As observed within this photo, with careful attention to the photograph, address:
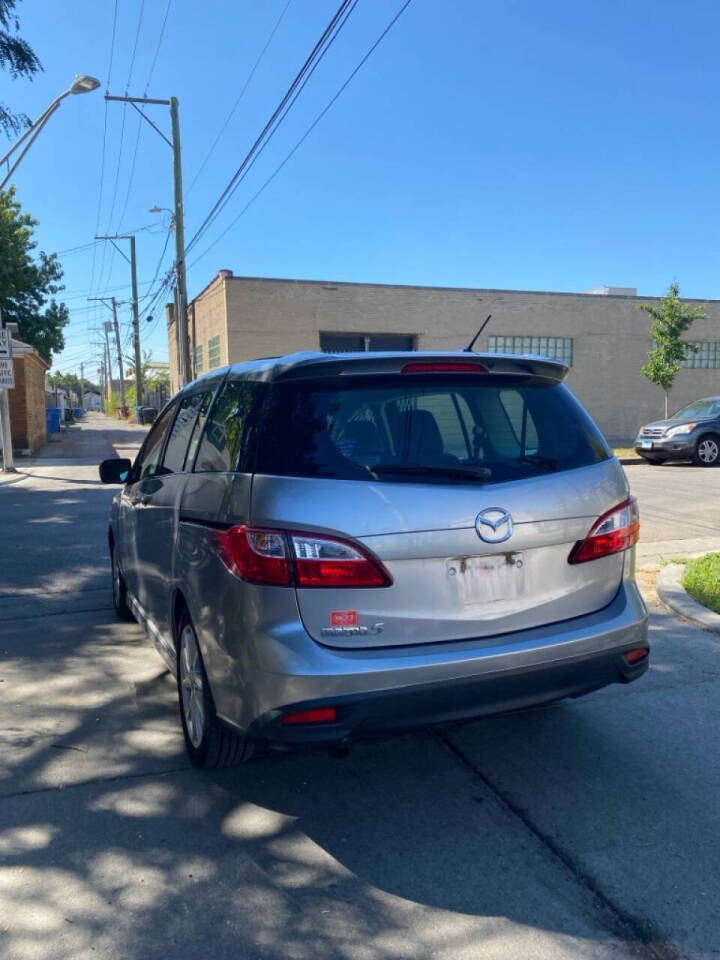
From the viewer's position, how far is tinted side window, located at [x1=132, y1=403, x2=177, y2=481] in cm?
485

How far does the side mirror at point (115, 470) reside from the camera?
5.70 meters

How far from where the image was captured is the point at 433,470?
9.87 feet

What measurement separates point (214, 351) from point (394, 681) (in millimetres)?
24727

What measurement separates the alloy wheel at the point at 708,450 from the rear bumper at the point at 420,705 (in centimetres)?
1651

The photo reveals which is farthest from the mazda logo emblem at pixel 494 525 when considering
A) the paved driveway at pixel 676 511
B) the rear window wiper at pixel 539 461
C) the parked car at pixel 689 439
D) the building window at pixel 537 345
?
the building window at pixel 537 345

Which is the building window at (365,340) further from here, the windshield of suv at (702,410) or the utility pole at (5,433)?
the utility pole at (5,433)

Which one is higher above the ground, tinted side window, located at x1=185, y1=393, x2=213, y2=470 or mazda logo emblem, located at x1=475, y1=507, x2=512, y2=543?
tinted side window, located at x1=185, y1=393, x2=213, y2=470

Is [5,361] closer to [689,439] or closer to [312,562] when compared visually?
[689,439]

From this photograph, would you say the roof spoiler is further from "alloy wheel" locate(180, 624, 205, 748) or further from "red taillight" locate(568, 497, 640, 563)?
"alloy wheel" locate(180, 624, 205, 748)

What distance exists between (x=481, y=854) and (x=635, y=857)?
22.7 inches

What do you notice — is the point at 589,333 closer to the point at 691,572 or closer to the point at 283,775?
the point at 691,572

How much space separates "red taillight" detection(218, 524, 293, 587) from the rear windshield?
245 mm

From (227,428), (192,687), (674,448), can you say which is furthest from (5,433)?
(227,428)

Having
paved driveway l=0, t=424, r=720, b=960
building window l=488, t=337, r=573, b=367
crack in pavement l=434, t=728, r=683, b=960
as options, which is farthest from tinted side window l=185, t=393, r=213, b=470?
building window l=488, t=337, r=573, b=367
